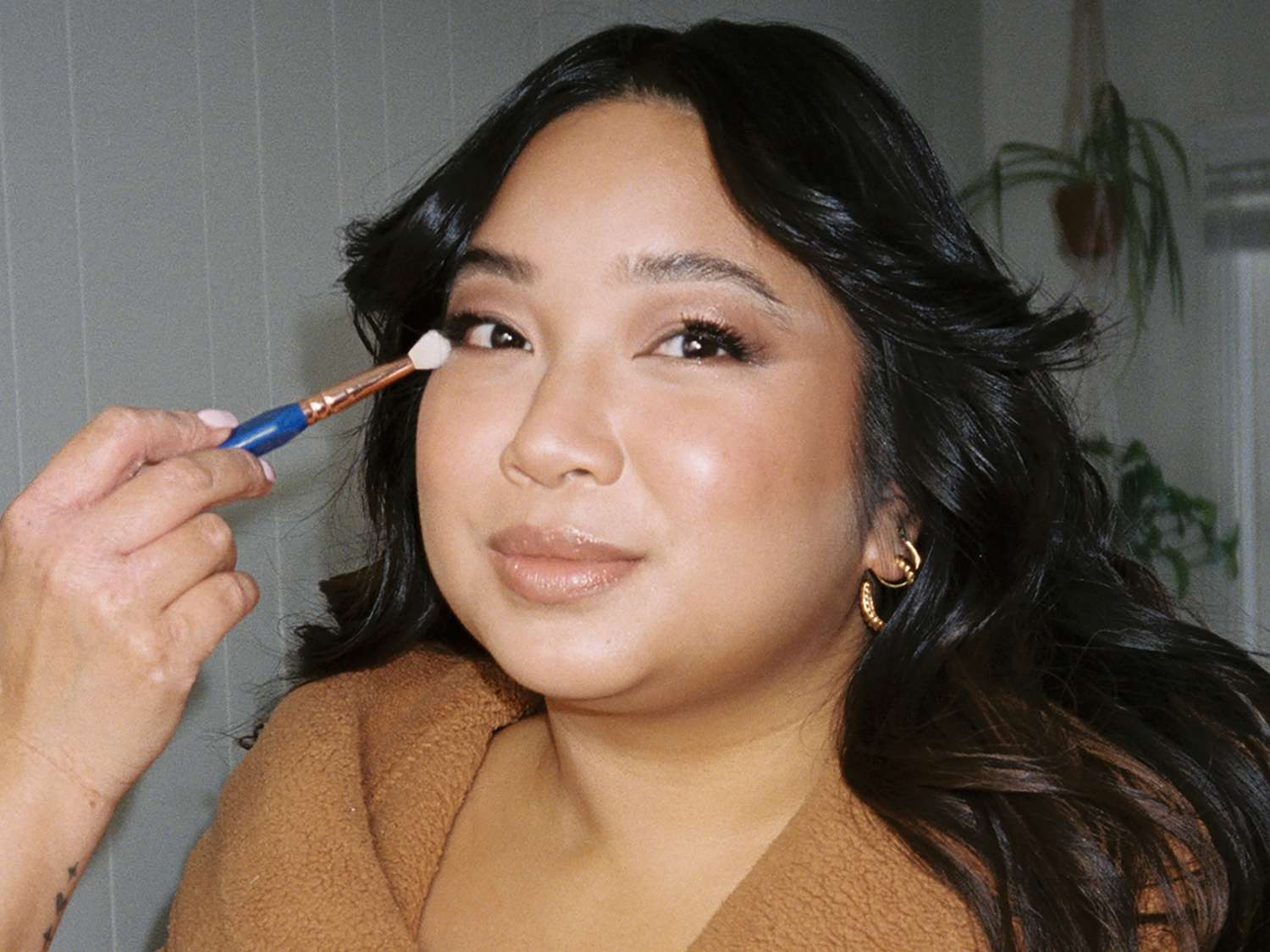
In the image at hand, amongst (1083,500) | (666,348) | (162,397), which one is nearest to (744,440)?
(666,348)

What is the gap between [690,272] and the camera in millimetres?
870

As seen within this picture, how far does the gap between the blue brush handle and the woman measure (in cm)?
2

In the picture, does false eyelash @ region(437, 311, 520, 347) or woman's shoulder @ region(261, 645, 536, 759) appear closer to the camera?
false eyelash @ region(437, 311, 520, 347)

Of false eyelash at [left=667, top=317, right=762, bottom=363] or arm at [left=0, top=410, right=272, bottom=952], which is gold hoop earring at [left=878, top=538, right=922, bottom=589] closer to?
false eyelash at [left=667, top=317, right=762, bottom=363]

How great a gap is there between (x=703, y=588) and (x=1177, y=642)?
35cm

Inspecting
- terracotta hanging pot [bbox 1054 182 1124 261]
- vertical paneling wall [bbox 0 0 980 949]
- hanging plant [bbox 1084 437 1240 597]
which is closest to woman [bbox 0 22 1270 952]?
vertical paneling wall [bbox 0 0 980 949]

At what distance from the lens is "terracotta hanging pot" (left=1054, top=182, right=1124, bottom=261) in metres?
2.51

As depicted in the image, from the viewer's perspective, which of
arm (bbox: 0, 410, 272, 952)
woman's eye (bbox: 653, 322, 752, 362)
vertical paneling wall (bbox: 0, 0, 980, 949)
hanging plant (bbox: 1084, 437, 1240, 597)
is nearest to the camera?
arm (bbox: 0, 410, 272, 952)

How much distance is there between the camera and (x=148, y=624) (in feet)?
2.55

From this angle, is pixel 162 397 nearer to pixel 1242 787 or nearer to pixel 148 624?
pixel 148 624

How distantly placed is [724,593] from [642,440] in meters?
0.10

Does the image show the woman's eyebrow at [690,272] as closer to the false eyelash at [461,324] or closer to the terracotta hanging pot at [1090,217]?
the false eyelash at [461,324]

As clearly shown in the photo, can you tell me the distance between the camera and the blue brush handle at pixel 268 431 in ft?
2.79

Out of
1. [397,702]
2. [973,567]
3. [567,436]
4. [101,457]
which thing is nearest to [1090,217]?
[973,567]
